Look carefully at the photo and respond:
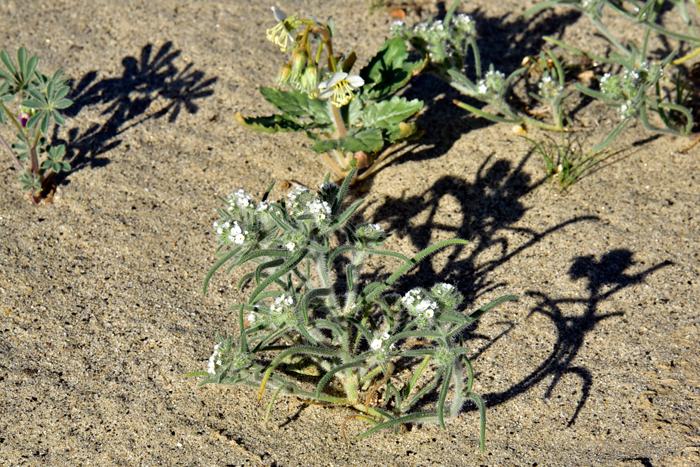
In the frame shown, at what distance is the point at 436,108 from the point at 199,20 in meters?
1.73

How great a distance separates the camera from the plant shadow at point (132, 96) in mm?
3295

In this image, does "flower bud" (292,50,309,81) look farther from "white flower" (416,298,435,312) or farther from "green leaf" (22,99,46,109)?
"green leaf" (22,99,46,109)

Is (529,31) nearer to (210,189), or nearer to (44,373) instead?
(210,189)

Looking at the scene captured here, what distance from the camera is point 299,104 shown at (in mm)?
3023

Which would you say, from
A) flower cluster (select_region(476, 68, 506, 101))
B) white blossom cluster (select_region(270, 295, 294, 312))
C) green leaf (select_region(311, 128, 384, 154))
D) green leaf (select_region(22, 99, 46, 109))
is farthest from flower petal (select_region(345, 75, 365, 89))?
green leaf (select_region(22, 99, 46, 109))

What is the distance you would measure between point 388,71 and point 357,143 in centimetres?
51

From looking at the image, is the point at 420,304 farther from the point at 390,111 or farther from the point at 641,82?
the point at 641,82

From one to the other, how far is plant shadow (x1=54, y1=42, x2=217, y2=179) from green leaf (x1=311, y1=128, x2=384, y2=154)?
1.07 m

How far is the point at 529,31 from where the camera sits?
12.5ft

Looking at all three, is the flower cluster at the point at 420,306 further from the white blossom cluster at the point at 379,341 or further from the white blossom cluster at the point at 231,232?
the white blossom cluster at the point at 231,232

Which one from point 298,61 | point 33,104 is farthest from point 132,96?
point 298,61

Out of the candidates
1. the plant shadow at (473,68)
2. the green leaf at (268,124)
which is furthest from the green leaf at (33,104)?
the plant shadow at (473,68)

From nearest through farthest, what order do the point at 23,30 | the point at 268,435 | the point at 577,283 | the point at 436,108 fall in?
the point at 268,435 < the point at 577,283 < the point at 436,108 < the point at 23,30

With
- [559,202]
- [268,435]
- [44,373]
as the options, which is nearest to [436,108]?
[559,202]
